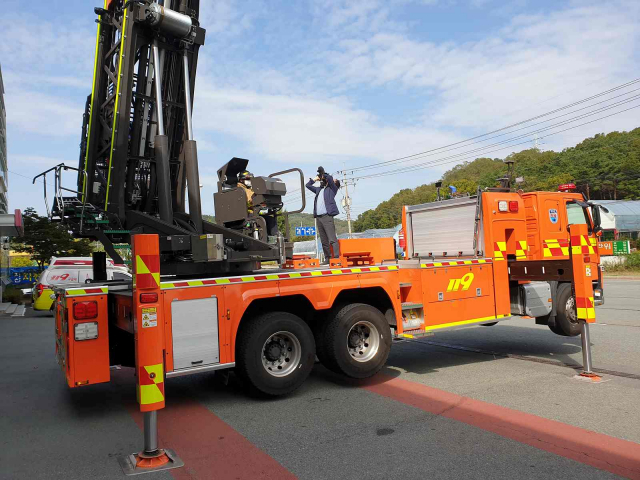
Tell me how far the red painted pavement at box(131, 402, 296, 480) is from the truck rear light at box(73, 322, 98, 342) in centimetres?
103

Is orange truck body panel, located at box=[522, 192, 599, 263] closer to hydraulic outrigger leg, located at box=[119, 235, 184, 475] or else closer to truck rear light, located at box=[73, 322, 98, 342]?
hydraulic outrigger leg, located at box=[119, 235, 184, 475]

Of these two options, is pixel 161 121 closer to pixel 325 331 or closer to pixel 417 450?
pixel 325 331

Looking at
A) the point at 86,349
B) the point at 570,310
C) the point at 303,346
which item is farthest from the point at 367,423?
the point at 570,310

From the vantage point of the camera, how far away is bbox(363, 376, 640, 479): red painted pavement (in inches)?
159

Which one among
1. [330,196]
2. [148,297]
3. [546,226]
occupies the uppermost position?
[330,196]

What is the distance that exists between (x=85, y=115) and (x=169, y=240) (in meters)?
2.00

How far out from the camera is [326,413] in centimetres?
550

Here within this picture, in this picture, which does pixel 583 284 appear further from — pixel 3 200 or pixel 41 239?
pixel 3 200

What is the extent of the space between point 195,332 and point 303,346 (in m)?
1.33

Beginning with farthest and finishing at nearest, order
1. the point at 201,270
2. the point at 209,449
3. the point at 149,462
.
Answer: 1. the point at 201,270
2. the point at 209,449
3. the point at 149,462

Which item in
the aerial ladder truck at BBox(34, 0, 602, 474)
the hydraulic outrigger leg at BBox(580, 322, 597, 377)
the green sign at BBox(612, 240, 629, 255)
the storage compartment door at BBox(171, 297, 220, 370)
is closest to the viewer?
the storage compartment door at BBox(171, 297, 220, 370)

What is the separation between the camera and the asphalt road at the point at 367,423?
13.4ft

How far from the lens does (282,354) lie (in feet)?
19.9

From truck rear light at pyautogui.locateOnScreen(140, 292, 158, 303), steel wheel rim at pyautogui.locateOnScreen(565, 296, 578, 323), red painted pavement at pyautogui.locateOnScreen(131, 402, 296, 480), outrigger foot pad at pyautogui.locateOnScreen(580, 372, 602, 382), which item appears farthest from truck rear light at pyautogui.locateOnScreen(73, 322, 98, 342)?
steel wheel rim at pyautogui.locateOnScreen(565, 296, 578, 323)
